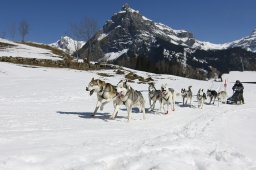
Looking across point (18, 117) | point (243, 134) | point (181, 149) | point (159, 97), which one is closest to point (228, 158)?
point (181, 149)

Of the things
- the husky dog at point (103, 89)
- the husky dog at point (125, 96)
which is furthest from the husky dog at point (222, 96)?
the husky dog at point (103, 89)

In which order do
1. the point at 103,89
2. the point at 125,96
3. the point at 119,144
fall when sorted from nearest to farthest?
the point at 119,144 → the point at 125,96 → the point at 103,89

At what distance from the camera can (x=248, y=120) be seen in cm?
1778

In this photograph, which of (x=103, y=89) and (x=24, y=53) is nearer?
(x=103, y=89)

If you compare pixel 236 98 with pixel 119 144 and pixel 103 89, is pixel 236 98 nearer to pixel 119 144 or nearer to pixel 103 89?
pixel 103 89

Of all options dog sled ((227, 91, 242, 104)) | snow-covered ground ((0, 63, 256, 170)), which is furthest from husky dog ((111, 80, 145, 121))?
dog sled ((227, 91, 242, 104))

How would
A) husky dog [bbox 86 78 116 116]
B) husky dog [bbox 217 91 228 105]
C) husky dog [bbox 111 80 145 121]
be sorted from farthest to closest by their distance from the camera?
husky dog [bbox 217 91 228 105] → husky dog [bbox 86 78 116 116] → husky dog [bbox 111 80 145 121]

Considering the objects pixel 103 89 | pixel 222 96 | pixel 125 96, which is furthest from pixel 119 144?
pixel 222 96

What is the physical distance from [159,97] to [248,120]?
4.24 m

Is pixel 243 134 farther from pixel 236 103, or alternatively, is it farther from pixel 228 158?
pixel 236 103

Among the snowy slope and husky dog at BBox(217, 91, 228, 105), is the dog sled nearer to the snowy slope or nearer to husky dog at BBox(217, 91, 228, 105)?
husky dog at BBox(217, 91, 228, 105)

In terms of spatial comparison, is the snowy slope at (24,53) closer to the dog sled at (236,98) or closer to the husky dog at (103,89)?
the dog sled at (236,98)

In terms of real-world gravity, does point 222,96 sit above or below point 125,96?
below

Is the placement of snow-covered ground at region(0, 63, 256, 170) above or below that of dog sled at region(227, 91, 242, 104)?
below
